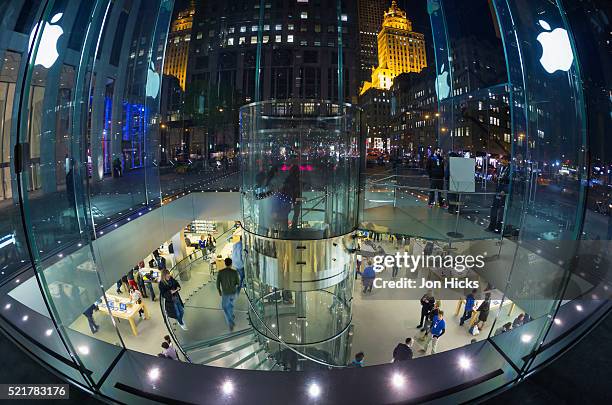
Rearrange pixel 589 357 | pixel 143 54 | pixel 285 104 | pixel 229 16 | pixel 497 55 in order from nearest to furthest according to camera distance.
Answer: pixel 589 357, pixel 285 104, pixel 143 54, pixel 497 55, pixel 229 16

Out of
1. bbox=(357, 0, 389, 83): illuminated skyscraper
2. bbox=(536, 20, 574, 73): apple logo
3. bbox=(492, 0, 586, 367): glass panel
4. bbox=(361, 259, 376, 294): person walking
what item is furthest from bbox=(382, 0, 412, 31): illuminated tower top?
bbox=(536, 20, 574, 73): apple logo

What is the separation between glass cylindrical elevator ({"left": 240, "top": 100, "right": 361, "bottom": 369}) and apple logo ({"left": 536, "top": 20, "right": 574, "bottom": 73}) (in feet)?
12.4

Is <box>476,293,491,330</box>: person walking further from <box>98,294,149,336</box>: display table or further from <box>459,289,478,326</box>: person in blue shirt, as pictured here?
<box>98,294,149,336</box>: display table

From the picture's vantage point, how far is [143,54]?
1112 cm

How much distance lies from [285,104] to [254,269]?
364 centimetres

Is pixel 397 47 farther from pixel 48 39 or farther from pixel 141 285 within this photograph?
pixel 48 39

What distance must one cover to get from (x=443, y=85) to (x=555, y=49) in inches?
425

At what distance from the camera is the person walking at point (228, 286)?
6211 mm

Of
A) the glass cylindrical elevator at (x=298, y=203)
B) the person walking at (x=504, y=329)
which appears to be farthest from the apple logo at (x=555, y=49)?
the glass cylindrical elevator at (x=298, y=203)

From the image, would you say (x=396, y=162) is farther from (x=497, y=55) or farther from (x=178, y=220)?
(x=178, y=220)

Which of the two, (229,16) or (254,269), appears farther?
(229,16)

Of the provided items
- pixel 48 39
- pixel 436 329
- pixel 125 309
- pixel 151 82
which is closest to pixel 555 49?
pixel 48 39

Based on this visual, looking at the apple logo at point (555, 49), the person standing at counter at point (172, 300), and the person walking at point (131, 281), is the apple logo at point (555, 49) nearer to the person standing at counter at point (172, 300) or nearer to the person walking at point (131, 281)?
the person standing at counter at point (172, 300)

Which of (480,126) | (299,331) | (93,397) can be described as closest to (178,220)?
(299,331)
